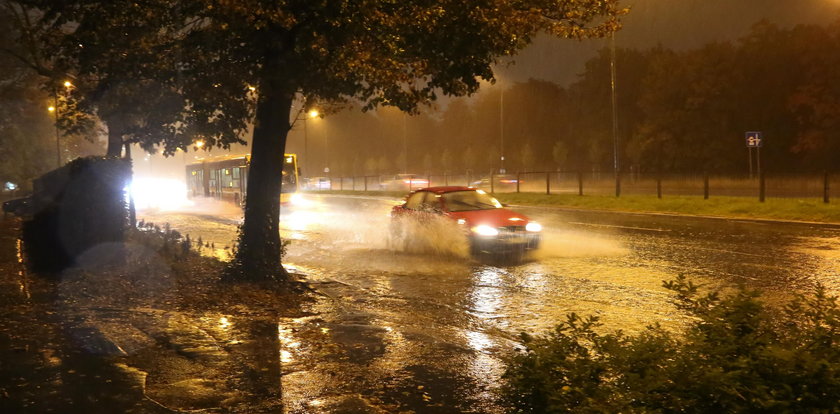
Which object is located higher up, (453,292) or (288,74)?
(288,74)

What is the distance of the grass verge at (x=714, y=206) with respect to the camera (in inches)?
892

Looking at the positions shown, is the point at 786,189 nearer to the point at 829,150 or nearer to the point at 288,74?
the point at 829,150

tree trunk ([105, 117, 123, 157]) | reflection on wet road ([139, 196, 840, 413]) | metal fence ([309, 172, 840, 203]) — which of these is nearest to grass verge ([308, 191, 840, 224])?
metal fence ([309, 172, 840, 203])

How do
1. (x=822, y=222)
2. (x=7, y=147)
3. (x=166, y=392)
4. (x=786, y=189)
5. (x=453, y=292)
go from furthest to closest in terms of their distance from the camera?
(x=7, y=147) → (x=786, y=189) → (x=822, y=222) → (x=453, y=292) → (x=166, y=392)

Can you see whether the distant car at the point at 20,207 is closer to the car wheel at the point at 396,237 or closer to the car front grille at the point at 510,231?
the car wheel at the point at 396,237

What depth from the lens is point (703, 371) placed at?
3939 mm

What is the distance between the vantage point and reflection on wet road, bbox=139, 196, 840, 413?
232 inches

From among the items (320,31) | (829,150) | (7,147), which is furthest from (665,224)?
(7,147)

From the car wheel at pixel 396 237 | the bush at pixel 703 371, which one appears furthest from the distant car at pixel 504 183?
the bush at pixel 703 371

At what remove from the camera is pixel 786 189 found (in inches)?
1294

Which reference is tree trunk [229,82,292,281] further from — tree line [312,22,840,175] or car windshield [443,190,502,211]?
tree line [312,22,840,175]

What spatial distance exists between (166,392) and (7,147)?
65.0m

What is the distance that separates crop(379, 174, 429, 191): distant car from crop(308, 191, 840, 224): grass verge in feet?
65.7

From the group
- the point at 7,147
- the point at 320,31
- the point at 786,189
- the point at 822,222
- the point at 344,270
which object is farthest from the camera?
the point at 7,147
